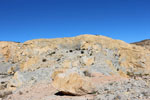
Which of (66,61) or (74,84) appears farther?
(66,61)

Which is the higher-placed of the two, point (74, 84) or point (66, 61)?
point (66, 61)

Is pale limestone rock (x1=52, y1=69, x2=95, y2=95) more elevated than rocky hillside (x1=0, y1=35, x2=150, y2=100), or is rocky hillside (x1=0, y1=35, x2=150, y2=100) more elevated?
rocky hillside (x1=0, y1=35, x2=150, y2=100)

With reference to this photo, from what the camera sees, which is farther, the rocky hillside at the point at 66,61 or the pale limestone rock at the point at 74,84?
the rocky hillside at the point at 66,61

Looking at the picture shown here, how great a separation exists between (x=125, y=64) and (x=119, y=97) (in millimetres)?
20913

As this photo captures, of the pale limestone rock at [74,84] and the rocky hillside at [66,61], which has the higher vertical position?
the rocky hillside at [66,61]

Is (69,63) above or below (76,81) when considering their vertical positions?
above

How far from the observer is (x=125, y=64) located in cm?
2934

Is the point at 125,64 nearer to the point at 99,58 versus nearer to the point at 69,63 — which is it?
the point at 99,58

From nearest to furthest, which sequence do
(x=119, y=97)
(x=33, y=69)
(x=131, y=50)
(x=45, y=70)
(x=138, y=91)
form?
(x=119, y=97), (x=138, y=91), (x=45, y=70), (x=33, y=69), (x=131, y=50)

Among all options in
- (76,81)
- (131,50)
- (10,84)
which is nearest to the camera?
(76,81)

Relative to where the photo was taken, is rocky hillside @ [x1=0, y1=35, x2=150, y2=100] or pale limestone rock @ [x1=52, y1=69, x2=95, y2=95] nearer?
pale limestone rock @ [x1=52, y1=69, x2=95, y2=95]

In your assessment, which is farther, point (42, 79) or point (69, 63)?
point (69, 63)

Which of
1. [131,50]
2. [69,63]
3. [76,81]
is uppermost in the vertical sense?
[131,50]

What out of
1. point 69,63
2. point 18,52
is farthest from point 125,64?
point 18,52
